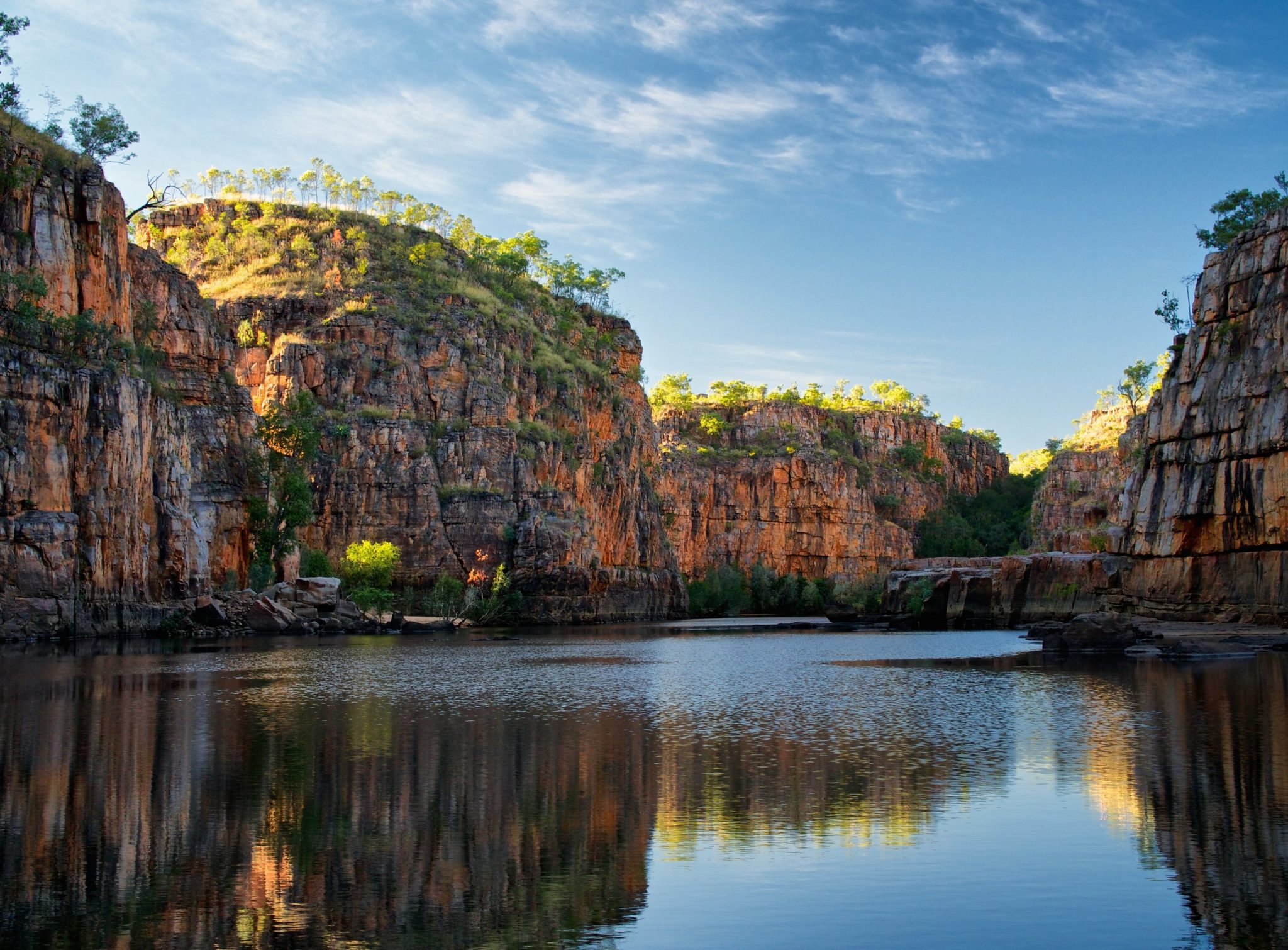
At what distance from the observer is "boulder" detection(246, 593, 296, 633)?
75875 millimetres

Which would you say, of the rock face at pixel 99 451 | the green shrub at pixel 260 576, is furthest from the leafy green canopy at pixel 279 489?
the rock face at pixel 99 451

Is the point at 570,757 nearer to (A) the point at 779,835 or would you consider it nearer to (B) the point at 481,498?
(A) the point at 779,835

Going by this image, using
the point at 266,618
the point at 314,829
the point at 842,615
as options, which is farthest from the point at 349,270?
the point at 314,829

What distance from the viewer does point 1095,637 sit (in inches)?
2213

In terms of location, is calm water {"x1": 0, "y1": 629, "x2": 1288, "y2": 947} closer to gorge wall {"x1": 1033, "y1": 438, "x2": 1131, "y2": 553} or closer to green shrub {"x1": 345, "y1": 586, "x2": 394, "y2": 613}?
green shrub {"x1": 345, "y1": 586, "x2": 394, "y2": 613}

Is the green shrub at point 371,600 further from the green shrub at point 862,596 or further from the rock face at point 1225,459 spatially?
the green shrub at point 862,596

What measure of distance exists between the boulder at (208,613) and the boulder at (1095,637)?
47.9 metres

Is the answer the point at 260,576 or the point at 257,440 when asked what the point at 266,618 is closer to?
the point at 260,576

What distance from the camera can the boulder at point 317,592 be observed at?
82.9 m

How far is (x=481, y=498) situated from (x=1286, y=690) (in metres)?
84.3

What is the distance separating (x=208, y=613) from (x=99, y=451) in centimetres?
1262

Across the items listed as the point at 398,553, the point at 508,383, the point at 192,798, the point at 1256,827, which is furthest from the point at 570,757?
the point at 508,383

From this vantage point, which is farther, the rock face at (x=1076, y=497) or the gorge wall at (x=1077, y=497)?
the rock face at (x=1076, y=497)

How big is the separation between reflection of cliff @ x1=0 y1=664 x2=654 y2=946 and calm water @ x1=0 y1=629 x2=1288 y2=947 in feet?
0.22
